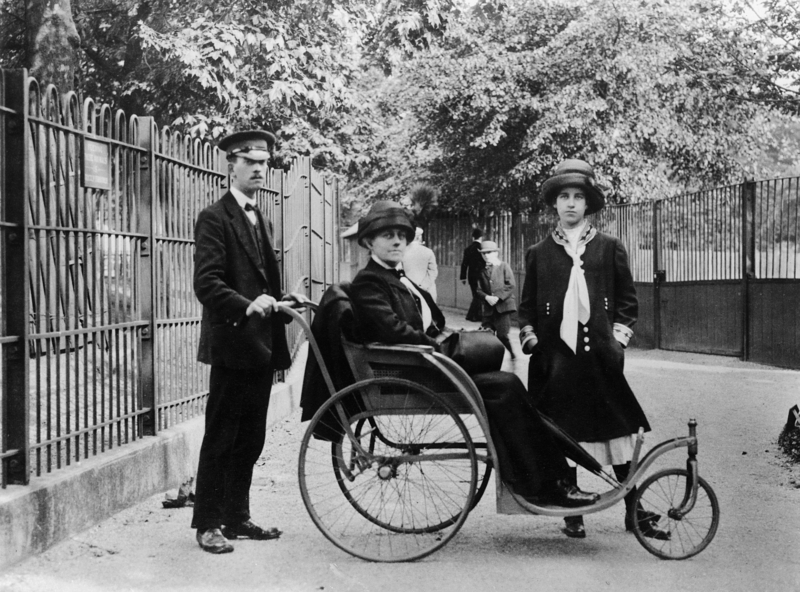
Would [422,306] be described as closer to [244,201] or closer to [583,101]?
[244,201]

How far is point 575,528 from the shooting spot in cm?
508

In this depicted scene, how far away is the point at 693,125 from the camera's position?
2739cm

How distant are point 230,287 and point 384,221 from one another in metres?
0.81

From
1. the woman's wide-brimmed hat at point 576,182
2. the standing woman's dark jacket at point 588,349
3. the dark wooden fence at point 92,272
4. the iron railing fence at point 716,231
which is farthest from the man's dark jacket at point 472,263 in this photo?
the standing woman's dark jacket at point 588,349

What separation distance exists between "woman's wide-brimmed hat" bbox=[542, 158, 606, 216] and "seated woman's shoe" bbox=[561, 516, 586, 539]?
1541 millimetres

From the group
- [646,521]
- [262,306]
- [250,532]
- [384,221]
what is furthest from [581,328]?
[250,532]

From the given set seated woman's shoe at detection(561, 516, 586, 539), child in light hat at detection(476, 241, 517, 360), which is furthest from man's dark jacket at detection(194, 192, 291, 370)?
child in light hat at detection(476, 241, 517, 360)

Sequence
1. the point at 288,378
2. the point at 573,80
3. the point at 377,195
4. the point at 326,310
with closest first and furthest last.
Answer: the point at 326,310, the point at 288,378, the point at 573,80, the point at 377,195

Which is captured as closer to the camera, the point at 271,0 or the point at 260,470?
the point at 260,470

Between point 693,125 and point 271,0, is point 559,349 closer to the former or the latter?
point 271,0

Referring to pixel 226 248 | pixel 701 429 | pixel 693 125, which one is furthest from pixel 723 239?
pixel 693 125

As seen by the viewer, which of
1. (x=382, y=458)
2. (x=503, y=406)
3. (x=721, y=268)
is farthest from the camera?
(x=721, y=268)

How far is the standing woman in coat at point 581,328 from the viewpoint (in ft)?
16.5

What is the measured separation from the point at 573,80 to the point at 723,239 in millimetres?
11905
